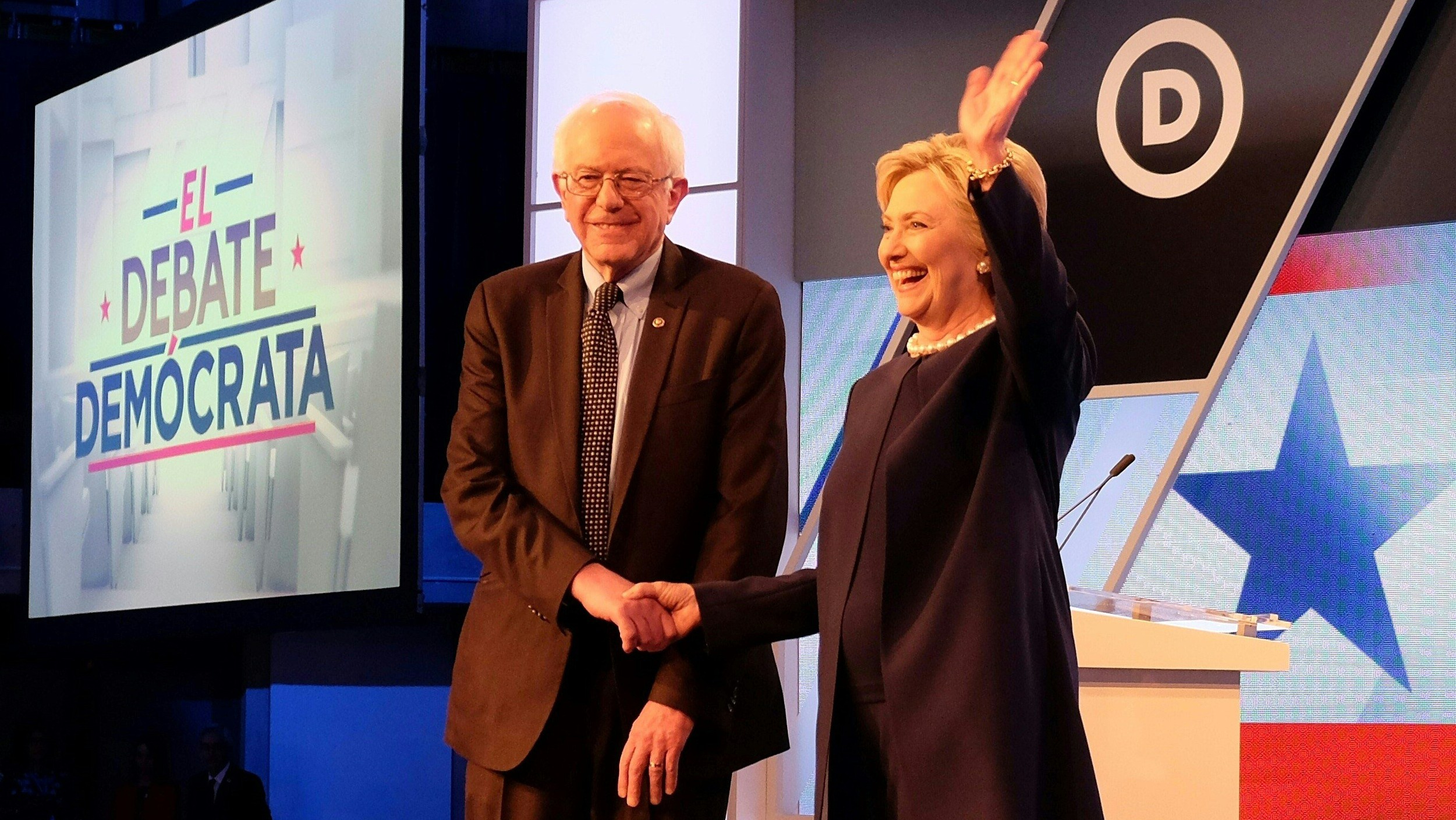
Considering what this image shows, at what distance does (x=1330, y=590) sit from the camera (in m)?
5.49

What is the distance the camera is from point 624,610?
1.71 m

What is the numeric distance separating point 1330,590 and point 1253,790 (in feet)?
2.69

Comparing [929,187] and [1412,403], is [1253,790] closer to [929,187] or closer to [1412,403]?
[1412,403]

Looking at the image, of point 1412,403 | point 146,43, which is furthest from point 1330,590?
point 146,43

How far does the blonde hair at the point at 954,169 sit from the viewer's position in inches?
62.0

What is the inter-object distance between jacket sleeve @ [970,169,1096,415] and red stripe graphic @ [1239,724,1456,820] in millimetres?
4419

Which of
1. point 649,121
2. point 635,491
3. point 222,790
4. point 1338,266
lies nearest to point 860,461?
point 635,491

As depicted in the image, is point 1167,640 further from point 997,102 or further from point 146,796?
point 146,796

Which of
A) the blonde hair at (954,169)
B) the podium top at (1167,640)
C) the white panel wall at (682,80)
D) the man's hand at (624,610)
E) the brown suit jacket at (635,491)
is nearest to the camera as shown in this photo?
the blonde hair at (954,169)

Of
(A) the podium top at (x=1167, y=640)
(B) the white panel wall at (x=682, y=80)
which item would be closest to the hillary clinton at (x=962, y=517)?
(A) the podium top at (x=1167, y=640)

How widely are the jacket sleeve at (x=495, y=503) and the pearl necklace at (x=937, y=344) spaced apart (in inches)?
18.6

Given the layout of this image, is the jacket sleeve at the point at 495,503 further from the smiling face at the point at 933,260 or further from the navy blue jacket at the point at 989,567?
the smiling face at the point at 933,260

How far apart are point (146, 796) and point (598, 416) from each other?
6.58 meters

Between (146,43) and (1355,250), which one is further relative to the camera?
(1355,250)
